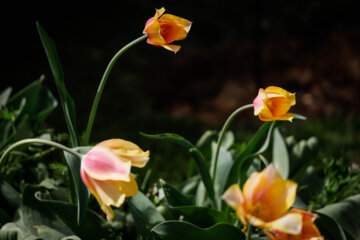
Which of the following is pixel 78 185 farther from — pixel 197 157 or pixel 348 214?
pixel 348 214

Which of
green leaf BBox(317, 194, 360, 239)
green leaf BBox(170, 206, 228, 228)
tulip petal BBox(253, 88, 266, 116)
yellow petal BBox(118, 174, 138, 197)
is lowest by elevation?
green leaf BBox(170, 206, 228, 228)

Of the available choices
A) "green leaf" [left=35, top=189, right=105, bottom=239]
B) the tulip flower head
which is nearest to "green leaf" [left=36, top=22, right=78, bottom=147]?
"green leaf" [left=35, top=189, right=105, bottom=239]

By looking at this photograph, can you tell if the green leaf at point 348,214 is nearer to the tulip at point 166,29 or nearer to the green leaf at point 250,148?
the green leaf at point 250,148

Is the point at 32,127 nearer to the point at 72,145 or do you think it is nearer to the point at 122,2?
the point at 72,145

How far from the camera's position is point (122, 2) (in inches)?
194

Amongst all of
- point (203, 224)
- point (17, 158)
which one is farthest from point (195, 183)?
point (17, 158)

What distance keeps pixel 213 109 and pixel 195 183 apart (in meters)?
2.83

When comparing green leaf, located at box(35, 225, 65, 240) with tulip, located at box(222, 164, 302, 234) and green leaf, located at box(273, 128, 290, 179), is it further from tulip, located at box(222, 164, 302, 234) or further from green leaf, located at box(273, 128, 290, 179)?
green leaf, located at box(273, 128, 290, 179)

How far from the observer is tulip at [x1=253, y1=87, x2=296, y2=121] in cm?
81

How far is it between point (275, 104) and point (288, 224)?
0.85 ft

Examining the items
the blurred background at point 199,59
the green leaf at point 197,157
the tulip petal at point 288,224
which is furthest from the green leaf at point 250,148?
the blurred background at point 199,59

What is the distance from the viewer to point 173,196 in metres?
0.98

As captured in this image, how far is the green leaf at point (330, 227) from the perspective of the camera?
90 cm

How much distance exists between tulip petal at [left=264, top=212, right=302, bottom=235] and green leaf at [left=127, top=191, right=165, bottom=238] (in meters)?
0.37
